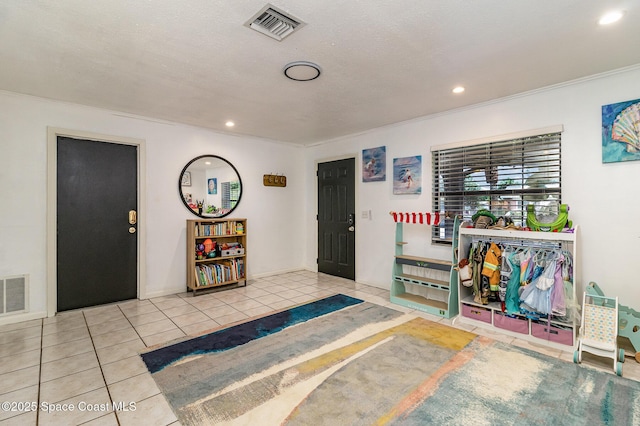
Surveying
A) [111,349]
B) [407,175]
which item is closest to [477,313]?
[407,175]

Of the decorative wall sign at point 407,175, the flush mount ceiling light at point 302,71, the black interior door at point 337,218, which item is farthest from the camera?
the black interior door at point 337,218

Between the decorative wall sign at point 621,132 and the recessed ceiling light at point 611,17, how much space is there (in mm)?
1086

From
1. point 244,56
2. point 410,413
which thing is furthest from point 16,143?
point 410,413

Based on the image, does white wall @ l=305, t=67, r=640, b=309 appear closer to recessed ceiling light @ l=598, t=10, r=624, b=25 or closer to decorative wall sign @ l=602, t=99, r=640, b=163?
decorative wall sign @ l=602, t=99, r=640, b=163

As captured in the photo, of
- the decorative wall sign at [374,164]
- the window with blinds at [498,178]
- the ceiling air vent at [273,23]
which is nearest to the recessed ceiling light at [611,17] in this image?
the window with blinds at [498,178]

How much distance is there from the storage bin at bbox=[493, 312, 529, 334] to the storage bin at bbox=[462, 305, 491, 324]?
7 cm

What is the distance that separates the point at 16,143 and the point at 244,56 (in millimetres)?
2943

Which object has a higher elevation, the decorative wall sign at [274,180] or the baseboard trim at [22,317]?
the decorative wall sign at [274,180]

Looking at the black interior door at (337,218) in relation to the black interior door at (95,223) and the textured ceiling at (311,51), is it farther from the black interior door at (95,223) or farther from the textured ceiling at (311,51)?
the black interior door at (95,223)

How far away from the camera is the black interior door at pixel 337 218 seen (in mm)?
5196

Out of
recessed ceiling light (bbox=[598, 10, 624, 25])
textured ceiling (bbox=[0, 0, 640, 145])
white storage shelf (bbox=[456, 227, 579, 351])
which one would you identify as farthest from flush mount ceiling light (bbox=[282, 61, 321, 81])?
white storage shelf (bbox=[456, 227, 579, 351])

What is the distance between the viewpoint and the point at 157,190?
433cm

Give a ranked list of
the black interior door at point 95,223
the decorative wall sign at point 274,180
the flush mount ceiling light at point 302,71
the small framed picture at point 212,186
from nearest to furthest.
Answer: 1. the flush mount ceiling light at point 302,71
2. the black interior door at point 95,223
3. the small framed picture at point 212,186
4. the decorative wall sign at point 274,180

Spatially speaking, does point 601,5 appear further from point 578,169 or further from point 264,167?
point 264,167
